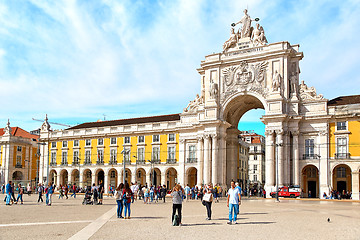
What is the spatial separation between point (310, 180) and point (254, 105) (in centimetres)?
1343

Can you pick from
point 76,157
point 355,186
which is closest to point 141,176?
point 76,157

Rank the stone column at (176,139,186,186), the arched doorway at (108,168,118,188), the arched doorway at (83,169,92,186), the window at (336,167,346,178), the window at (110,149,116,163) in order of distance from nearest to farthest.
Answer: the window at (336,167,346,178)
the stone column at (176,139,186,186)
the window at (110,149,116,163)
the arched doorway at (108,168,118,188)
the arched doorway at (83,169,92,186)

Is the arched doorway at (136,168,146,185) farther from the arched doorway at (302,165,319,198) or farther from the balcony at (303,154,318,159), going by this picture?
the balcony at (303,154,318,159)

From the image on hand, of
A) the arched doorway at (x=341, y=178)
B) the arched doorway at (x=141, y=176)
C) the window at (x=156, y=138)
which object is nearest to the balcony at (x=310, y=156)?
the arched doorway at (x=341, y=178)

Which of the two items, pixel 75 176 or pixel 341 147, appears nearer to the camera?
pixel 341 147

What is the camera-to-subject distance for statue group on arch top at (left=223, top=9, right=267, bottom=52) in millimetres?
56522

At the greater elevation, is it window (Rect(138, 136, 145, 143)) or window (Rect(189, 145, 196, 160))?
window (Rect(138, 136, 145, 143))

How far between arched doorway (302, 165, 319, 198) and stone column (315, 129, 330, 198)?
138 inches

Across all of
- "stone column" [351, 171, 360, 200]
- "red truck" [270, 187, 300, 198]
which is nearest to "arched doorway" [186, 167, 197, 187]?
"red truck" [270, 187, 300, 198]

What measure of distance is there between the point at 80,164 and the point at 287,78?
3875 cm

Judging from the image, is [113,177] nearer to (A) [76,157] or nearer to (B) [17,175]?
(A) [76,157]

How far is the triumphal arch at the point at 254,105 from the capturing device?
5088 centimetres

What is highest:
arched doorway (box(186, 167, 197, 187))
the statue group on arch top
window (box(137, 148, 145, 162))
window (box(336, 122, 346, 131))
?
the statue group on arch top

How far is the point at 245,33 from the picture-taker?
5822 cm
